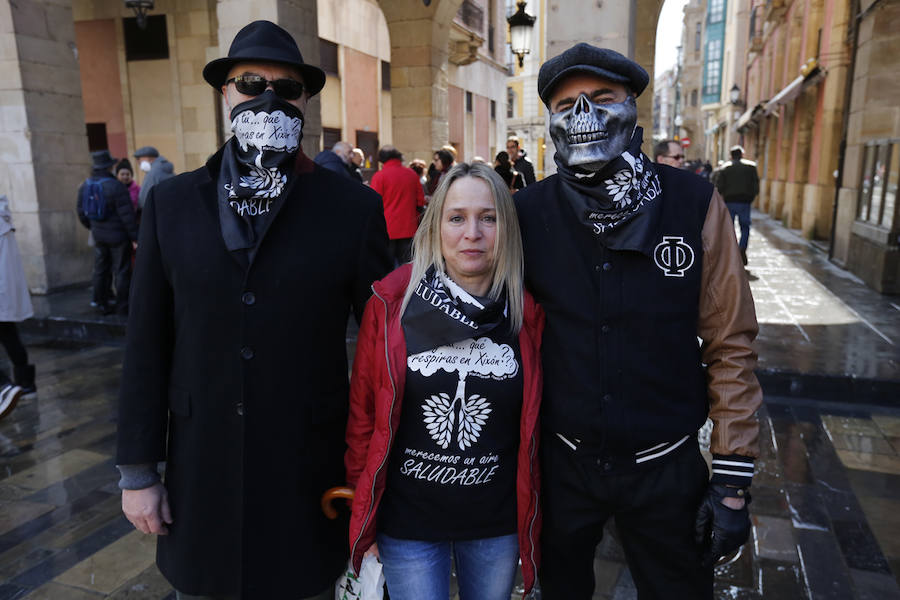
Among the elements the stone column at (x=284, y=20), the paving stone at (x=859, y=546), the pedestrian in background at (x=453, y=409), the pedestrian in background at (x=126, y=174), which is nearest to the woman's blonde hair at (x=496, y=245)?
the pedestrian in background at (x=453, y=409)

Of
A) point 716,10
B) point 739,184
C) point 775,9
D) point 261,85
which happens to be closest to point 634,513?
point 261,85

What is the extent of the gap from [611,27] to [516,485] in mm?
4913

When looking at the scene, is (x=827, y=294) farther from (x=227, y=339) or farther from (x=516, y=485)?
(x=227, y=339)

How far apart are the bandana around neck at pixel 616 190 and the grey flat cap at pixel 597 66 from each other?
152 millimetres

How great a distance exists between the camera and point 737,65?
35469 millimetres

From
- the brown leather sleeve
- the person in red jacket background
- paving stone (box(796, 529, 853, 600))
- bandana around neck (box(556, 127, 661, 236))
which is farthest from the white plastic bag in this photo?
the person in red jacket background

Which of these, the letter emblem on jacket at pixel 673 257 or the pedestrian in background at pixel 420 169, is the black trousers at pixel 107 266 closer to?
the pedestrian in background at pixel 420 169

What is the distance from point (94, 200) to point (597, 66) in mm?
7226

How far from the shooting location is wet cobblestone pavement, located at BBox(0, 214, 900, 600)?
2926 mm

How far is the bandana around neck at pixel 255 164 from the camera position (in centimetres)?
185

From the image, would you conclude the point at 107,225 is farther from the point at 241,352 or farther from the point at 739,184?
the point at 739,184

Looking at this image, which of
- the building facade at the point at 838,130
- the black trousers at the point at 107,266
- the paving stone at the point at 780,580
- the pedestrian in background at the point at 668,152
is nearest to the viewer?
the paving stone at the point at 780,580

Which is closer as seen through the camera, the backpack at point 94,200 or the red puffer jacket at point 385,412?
the red puffer jacket at point 385,412

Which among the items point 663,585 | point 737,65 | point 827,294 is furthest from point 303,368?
point 737,65
